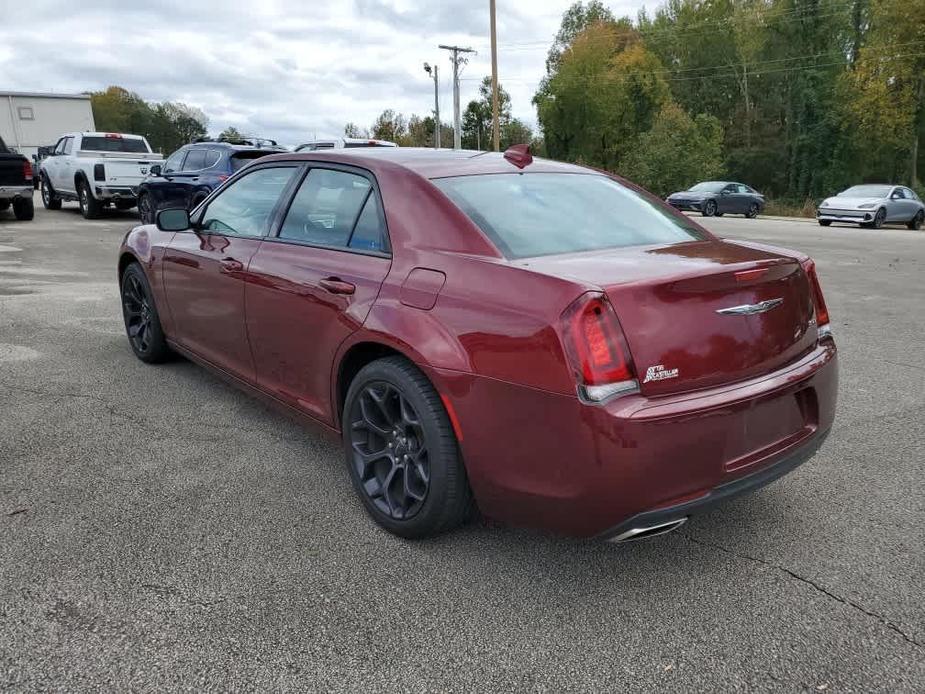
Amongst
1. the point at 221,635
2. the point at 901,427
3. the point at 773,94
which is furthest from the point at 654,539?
the point at 773,94

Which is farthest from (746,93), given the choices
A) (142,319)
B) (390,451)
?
(390,451)

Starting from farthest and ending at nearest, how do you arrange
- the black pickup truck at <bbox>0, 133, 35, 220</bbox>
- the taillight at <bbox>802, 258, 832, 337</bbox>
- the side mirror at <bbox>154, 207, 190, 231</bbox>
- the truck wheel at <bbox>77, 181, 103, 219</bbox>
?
the truck wheel at <bbox>77, 181, 103, 219</bbox> < the black pickup truck at <bbox>0, 133, 35, 220</bbox> < the side mirror at <bbox>154, 207, 190, 231</bbox> < the taillight at <bbox>802, 258, 832, 337</bbox>

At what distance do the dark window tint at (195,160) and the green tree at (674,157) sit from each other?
31215 mm

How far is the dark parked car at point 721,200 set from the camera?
2697cm

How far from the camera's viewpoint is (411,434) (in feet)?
9.30

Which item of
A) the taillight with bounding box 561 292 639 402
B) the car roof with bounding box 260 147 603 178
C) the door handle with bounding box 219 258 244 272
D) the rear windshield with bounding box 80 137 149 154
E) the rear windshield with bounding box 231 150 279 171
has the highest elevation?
the rear windshield with bounding box 80 137 149 154

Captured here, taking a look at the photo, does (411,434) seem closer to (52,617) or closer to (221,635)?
(221,635)

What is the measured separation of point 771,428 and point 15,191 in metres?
16.5

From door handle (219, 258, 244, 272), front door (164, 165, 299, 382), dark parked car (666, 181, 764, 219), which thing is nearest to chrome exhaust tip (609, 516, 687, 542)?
front door (164, 165, 299, 382)

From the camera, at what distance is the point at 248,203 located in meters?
4.07

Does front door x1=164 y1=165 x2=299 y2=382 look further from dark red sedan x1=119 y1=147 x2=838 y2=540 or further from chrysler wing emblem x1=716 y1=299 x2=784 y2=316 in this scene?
chrysler wing emblem x1=716 y1=299 x2=784 y2=316

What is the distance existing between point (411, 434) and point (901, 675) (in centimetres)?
173

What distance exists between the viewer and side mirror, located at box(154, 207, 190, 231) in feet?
14.7

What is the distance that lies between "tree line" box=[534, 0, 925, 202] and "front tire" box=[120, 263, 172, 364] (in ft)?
128
